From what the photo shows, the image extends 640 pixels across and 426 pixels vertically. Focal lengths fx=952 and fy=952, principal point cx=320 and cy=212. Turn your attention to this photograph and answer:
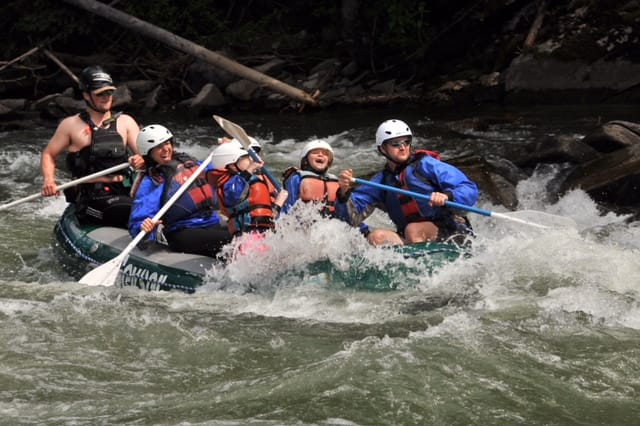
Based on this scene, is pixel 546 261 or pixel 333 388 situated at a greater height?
pixel 546 261

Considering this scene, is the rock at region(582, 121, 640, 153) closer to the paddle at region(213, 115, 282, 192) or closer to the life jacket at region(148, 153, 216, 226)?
the paddle at region(213, 115, 282, 192)

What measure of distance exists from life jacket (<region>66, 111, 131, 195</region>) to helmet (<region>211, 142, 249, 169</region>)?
1.38 metres

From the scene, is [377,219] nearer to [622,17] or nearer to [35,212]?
[35,212]

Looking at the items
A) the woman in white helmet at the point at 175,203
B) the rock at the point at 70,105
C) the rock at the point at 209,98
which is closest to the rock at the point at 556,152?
the woman in white helmet at the point at 175,203

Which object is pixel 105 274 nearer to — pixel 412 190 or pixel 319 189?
pixel 319 189

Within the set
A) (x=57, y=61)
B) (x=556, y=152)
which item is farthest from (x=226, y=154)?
(x=57, y=61)

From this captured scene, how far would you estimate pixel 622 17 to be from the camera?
46.3 feet

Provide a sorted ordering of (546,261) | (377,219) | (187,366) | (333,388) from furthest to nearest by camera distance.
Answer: (377,219), (546,261), (187,366), (333,388)

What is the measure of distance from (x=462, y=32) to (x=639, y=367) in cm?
1163

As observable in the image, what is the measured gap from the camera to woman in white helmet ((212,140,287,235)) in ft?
21.9

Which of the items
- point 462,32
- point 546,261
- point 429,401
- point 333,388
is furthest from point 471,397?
point 462,32

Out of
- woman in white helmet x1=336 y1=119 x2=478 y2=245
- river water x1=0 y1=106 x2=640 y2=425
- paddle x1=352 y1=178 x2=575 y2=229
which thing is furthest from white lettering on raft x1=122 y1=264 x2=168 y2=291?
paddle x1=352 y1=178 x2=575 y2=229

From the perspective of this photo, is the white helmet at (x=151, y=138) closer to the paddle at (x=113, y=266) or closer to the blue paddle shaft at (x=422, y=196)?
the paddle at (x=113, y=266)

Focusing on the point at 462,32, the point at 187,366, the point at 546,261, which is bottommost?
the point at 187,366
